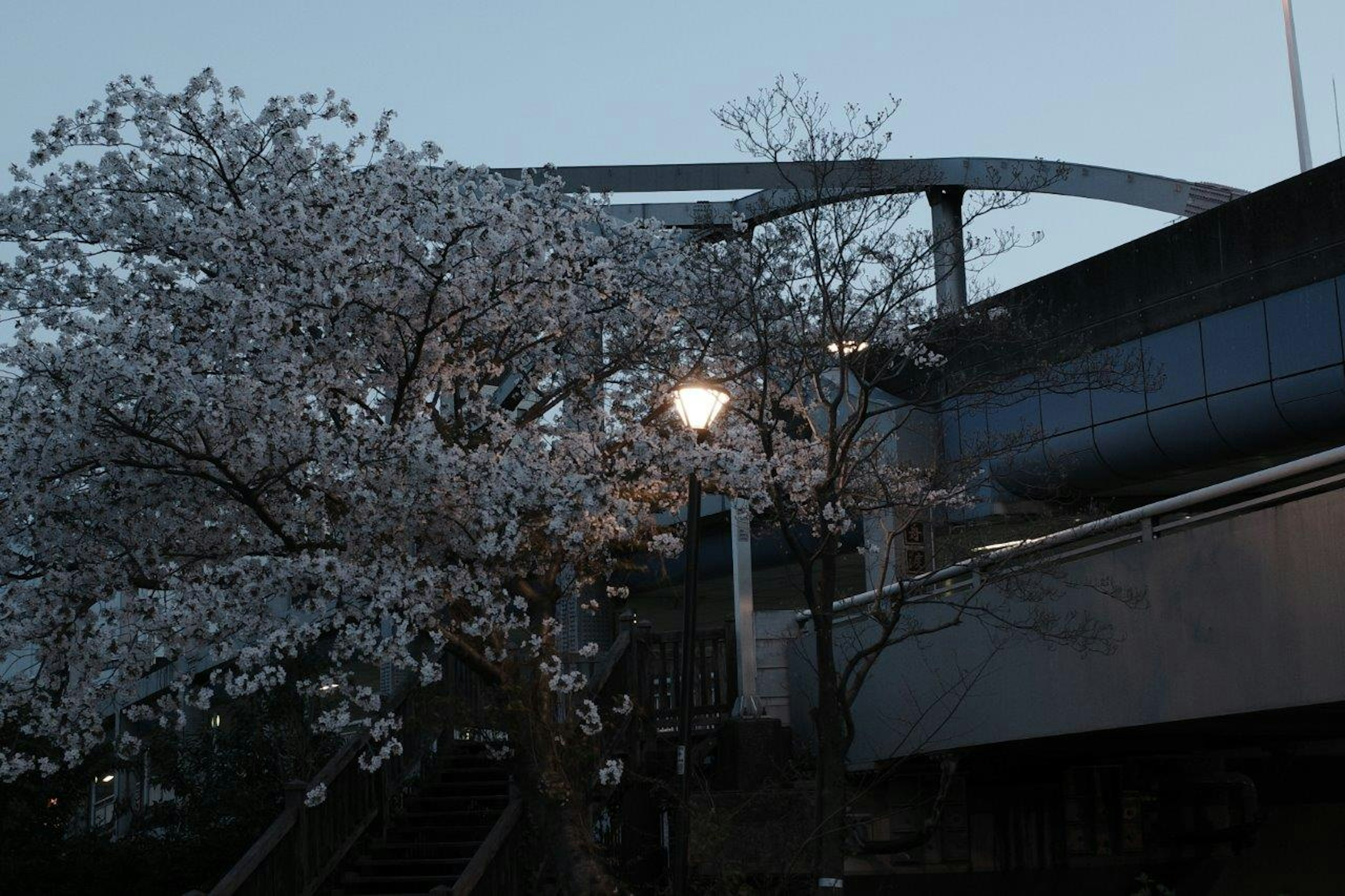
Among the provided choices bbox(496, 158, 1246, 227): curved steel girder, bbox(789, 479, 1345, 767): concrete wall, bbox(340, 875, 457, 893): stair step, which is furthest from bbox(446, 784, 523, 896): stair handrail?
bbox(496, 158, 1246, 227): curved steel girder

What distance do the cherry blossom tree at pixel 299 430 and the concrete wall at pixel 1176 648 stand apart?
351cm

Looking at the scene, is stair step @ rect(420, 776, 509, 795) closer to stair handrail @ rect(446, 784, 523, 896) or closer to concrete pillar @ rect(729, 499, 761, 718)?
stair handrail @ rect(446, 784, 523, 896)

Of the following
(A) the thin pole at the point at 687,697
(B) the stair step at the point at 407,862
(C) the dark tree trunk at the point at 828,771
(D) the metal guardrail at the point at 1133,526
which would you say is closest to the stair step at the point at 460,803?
(B) the stair step at the point at 407,862

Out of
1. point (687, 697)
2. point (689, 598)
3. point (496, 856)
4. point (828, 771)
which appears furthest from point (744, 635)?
point (687, 697)

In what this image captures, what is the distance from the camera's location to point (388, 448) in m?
12.6

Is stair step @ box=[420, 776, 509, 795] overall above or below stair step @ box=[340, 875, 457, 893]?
above

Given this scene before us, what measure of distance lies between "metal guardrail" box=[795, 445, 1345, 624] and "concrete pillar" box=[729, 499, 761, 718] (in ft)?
6.19

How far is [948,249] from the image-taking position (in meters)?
19.6

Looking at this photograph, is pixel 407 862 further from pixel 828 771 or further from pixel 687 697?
pixel 687 697

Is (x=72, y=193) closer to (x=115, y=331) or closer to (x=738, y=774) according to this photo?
(x=115, y=331)

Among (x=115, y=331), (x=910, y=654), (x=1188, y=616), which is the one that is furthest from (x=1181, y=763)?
(x=115, y=331)

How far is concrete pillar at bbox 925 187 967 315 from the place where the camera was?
13852mm

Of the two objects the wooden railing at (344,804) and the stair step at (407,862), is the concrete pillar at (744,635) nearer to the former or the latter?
the wooden railing at (344,804)

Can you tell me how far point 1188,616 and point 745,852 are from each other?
18.0 ft
